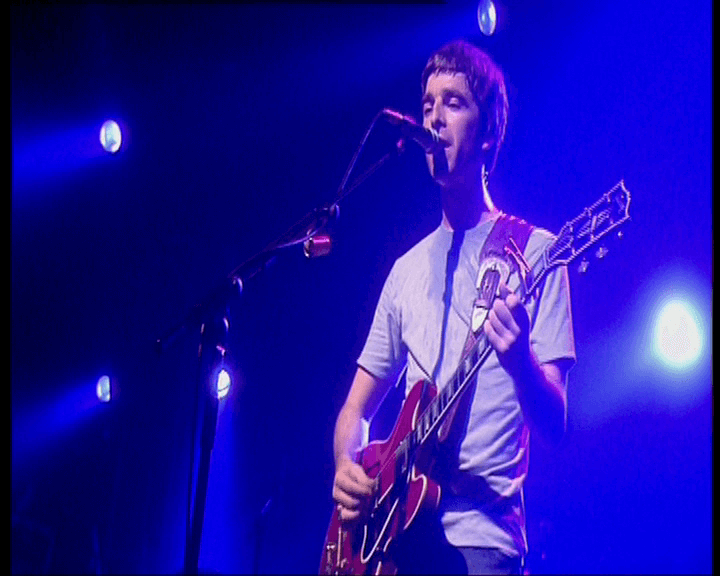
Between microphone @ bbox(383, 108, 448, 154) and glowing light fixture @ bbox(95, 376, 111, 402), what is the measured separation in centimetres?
168

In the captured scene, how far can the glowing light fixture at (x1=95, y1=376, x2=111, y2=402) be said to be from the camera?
3658mm

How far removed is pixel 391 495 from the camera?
2.49 metres

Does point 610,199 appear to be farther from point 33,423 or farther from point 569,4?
point 33,423

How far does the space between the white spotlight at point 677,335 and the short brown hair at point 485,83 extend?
0.61m

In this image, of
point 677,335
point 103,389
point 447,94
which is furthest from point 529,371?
point 103,389

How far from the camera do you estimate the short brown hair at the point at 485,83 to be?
256 centimetres

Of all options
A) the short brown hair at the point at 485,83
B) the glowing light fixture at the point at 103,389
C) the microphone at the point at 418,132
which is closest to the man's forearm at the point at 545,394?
the short brown hair at the point at 485,83

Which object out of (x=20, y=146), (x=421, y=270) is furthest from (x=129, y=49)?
(x=421, y=270)

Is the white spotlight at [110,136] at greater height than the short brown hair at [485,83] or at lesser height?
greater

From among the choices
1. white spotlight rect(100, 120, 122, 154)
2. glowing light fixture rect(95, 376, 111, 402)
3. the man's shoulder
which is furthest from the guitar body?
white spotlight rect(100, 120, 122, 154)

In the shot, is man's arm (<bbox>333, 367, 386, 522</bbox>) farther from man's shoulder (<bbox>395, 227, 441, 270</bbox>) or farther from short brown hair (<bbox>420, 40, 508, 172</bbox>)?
short brown hair (<bbox>420, 40, 508, 172</bbox>)

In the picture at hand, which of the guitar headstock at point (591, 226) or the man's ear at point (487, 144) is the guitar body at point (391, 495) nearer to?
the guitar headstock at point (591, 226)

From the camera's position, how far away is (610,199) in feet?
7.30

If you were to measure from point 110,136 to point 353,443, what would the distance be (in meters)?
1.73
